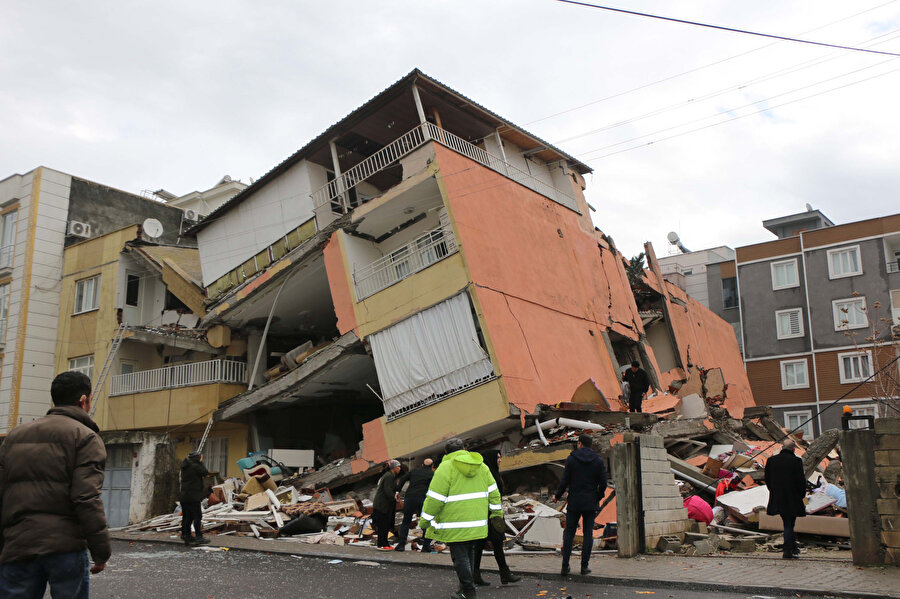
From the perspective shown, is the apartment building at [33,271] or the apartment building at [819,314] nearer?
the apartment building at [33,271]

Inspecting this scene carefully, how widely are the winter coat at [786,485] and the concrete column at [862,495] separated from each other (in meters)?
0.99

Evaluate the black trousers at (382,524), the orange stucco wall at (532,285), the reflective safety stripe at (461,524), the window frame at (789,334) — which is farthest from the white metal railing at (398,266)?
the window frame at (789,334)

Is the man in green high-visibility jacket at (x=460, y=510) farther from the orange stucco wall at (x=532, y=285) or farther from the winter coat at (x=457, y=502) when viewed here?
the orange stucco wall at (x=532, y=285)

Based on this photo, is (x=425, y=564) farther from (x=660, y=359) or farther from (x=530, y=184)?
(x=660, y=359)

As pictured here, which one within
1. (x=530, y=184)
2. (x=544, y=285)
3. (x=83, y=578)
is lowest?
(x=83, y=578)

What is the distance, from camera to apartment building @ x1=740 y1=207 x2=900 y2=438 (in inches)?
1372

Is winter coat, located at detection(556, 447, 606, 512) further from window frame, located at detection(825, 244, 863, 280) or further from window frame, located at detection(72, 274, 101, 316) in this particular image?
window frame, located at detection(825, 244, 863, 280)

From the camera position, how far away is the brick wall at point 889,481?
26.5 feet

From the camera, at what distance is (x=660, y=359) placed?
29.3 meters

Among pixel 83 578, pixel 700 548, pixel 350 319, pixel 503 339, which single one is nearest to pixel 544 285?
pixel 503 339

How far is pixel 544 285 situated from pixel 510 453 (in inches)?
235

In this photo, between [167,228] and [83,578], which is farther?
[167,228]

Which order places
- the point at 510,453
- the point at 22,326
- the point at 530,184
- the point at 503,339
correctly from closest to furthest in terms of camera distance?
1. the point at 510,453
2. the point at 503,339
3. the point at 530,184
4. the point at 22,326

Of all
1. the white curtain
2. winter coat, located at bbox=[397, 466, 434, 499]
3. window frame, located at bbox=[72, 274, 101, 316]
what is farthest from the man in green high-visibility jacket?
window frame, located at bbox=[72, 274, 101, 316]
